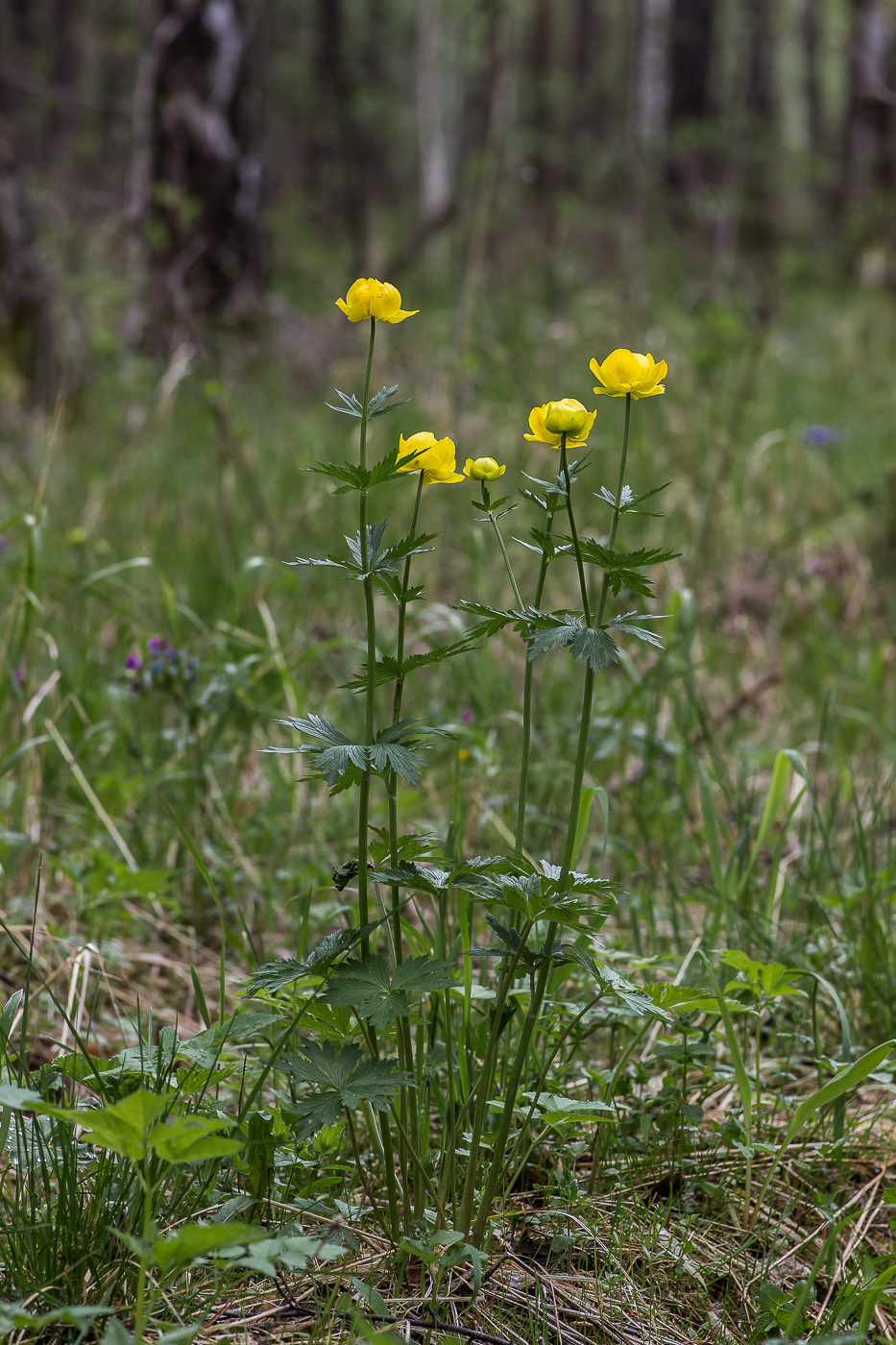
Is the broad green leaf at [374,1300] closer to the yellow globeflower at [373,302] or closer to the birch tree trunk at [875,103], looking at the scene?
the yellow globeflower at [373,302]

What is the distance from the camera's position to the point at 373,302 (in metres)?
1.04

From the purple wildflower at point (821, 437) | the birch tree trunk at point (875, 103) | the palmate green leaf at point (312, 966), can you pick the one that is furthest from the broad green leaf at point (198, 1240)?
the birch tree trunk at point (875, 103)

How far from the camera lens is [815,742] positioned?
2541 millimetres

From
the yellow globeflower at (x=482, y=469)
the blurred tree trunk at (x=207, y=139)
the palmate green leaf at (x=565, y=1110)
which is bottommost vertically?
the palmate green leaf at (x=565, y=1110)

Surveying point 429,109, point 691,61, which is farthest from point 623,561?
point 691,61

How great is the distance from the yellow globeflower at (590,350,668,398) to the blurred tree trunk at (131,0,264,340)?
5.37 metres

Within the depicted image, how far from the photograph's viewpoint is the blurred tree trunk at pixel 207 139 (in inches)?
247

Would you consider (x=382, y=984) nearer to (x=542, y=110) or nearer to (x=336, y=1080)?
(x=336, y=1080)

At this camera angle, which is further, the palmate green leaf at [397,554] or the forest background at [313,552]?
the forest background at [313,552]

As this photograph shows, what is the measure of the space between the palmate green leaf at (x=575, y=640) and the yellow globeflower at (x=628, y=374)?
231 mm

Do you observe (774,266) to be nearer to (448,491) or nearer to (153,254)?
(153,254)

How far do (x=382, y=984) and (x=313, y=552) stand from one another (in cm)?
236

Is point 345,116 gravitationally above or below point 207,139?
above

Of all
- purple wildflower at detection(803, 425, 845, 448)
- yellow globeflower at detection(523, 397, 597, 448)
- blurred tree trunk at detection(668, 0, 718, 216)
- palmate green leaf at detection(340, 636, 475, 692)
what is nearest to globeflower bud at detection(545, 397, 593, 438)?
yellow globeflower at detection(523, 397, 597, 448)
